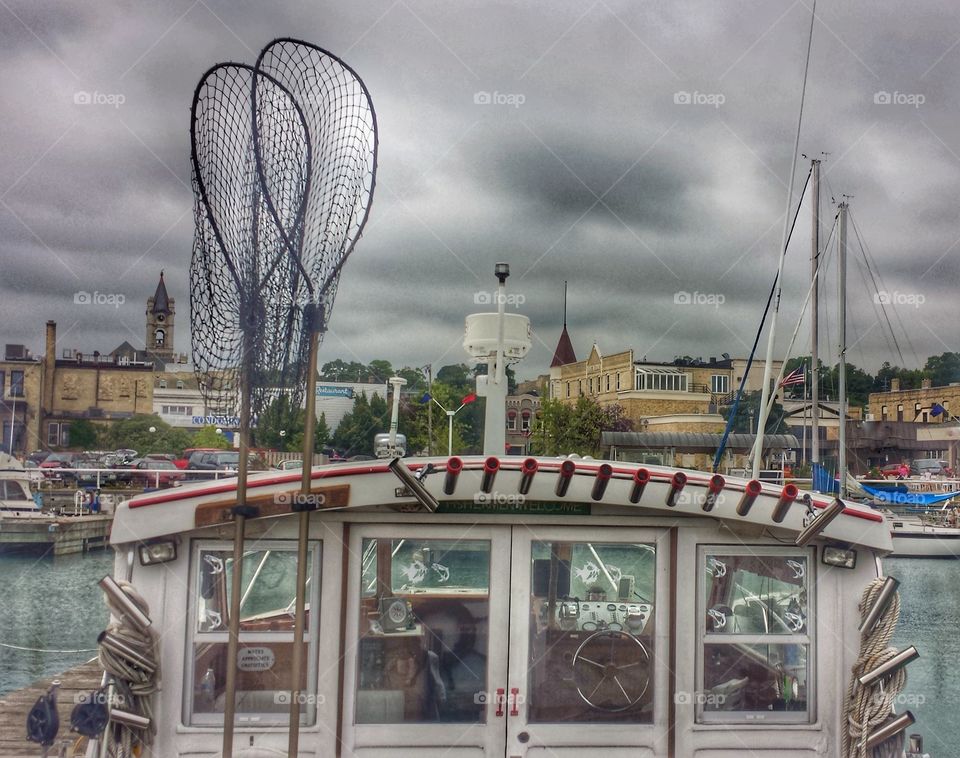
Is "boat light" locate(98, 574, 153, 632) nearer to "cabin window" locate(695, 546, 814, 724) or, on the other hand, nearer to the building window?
"cabin window" locate(695, 546, 814, 724)

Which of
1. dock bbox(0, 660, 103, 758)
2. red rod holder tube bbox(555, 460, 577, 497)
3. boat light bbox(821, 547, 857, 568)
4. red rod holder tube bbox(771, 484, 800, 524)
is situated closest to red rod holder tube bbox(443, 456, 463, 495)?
red rod holder tube bbox(555, 460, 577, 497)

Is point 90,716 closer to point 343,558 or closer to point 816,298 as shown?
point 343,558

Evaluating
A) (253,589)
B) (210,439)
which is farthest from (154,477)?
(253,589)

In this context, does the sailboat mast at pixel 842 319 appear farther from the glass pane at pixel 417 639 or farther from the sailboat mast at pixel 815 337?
the glass pane at pixel 417 639

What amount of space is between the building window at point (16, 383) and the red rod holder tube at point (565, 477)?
2966 inches

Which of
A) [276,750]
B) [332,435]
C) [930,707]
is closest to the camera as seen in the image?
[276,750]

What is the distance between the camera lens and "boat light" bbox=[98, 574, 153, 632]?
4.62 m

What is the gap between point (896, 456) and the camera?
63938mm

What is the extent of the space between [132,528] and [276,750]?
1.46 metres

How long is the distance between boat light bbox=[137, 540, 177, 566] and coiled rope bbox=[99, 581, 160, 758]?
0.16 metres

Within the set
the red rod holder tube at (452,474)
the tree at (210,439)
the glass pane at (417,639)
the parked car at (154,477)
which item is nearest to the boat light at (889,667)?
the glass pane at (417,639)

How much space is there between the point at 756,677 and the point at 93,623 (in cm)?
2576

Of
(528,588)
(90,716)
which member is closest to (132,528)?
(90,716)

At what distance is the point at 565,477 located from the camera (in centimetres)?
476
